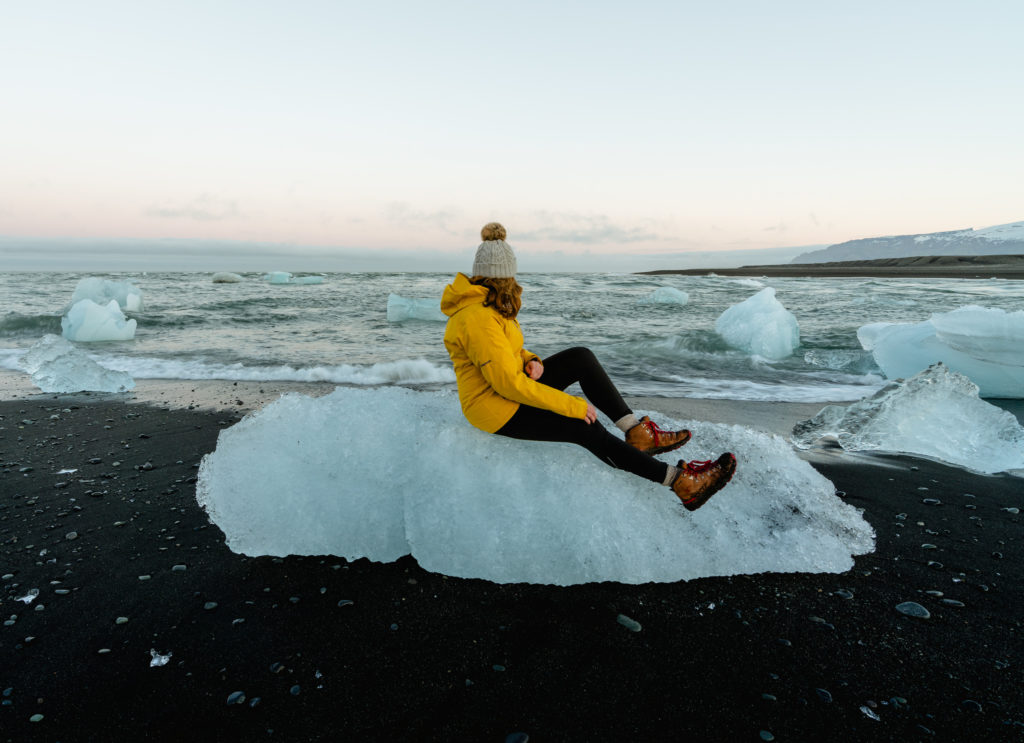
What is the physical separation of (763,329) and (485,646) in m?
9.35

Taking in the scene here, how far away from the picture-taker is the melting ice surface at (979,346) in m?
6.30

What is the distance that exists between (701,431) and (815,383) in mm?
5162

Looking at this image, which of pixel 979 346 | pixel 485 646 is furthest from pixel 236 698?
pixel 979 346

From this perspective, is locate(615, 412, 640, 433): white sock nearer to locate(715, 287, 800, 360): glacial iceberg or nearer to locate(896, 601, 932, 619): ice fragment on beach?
locate(896, 601, 932, 619): ice fragment on beach

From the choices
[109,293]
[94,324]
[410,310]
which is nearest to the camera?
[94,324]

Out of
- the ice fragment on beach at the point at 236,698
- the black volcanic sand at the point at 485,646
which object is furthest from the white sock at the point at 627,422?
the ice fragment on beach at the point at 236,698

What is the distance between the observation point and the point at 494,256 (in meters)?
2.90

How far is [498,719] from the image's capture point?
1.83m

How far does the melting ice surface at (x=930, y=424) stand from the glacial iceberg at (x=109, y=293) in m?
18.0

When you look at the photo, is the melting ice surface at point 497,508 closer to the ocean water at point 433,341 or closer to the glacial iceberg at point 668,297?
the ocean water at point 433,341

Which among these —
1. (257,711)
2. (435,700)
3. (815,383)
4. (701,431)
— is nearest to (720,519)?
(701,431)

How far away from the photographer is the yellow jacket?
2.81 m

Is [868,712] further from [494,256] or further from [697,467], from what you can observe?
[494,256]

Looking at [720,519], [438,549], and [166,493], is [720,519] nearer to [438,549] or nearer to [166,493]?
[438,549]
